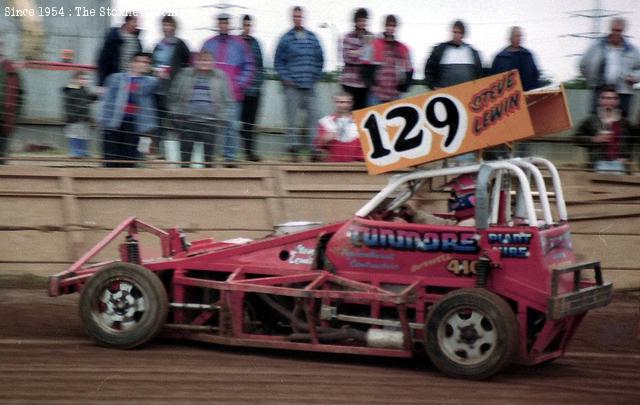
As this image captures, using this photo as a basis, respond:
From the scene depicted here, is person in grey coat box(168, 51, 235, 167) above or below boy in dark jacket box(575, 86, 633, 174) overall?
above

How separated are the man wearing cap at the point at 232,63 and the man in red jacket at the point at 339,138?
900 mm

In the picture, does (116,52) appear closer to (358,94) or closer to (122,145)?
(122,145)

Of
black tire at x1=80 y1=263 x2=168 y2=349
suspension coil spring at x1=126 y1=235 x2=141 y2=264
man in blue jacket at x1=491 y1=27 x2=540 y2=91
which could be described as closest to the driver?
black tire at x1=80 y1=263 x2=168 y2=349

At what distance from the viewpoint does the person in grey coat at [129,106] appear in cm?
1205

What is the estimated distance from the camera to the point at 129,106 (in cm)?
1210

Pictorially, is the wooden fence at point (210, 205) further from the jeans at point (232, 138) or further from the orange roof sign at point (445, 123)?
the orange roof sign at point (445, 123)

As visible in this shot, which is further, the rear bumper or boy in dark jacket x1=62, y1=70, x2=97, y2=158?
boy in dark jacket x1=62, y1=70, x2=97, y2=158

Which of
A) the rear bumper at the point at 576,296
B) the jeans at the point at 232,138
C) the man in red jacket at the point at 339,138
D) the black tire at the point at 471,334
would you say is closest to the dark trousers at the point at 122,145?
the jeans at the point at 232,138

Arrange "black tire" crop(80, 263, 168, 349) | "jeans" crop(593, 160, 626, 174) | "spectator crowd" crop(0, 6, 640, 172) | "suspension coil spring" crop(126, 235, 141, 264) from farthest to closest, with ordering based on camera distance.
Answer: "jeans" crop(593, 160, 626, 174), "spectator crowd" crop(0, 6, 640, 172), "suspension coil spring" crop(126, 235, 141, 264), "black tire" crop(80, 263, 168, 349)

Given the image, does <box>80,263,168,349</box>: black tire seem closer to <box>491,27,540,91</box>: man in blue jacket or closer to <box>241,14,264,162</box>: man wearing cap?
<box>241,14,264,162</box>: man wearing cap

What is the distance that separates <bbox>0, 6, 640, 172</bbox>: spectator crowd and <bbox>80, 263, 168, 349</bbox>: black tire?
12.2 feet

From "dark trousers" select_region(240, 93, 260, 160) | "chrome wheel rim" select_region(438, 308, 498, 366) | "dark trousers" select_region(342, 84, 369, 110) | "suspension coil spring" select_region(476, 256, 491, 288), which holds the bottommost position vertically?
"chrome wheel rim" select_region(438, 308, 498, 366)

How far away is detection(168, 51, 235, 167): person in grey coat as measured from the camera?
1197cm

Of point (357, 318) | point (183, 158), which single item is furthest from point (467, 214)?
point (183, 158)
